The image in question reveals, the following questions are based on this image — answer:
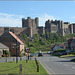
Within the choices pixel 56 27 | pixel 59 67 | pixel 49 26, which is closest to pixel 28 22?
Result: pixel 49 26

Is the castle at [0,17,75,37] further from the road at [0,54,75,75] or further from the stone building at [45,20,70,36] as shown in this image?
the road at [0,54,75,75]

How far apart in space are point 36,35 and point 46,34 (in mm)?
13071

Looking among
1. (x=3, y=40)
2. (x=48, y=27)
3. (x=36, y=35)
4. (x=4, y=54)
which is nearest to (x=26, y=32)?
(x=36, y=35)

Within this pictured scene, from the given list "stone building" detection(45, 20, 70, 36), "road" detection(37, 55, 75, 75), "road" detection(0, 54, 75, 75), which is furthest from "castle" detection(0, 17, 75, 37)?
"road" detection(37, 55, 75, 75)

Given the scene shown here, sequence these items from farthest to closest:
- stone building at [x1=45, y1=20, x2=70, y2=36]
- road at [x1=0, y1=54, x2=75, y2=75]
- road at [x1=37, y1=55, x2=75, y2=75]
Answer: stone building at [x1=45, y1=20, x2=70, y2=36]
road at [x1=37, y1=55, x2=75, y2=75]
road at [x1=0, y1=54, x2=75, y2=75]

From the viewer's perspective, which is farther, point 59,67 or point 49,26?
point 49,26

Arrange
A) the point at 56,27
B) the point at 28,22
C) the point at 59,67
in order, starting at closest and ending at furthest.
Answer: the point at 59,67 → the point at 28,22 → the point at 56,27

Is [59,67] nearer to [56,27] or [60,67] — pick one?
[60,67]

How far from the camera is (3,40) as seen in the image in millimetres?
59062

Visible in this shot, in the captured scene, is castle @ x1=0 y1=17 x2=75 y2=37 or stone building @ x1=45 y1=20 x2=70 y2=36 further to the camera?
stone building @ x1=45 y1=20 x2=70 y2=36

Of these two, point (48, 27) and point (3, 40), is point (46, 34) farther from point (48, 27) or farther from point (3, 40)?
point (3, 40)

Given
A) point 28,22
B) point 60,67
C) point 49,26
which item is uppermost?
point 28,22

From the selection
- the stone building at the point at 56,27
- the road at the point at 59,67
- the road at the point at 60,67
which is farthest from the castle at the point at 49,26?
the road at the point at 59,67

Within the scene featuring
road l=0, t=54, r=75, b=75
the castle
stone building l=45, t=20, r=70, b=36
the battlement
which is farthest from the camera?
stone building l=45, t=20, r=70, b=36
